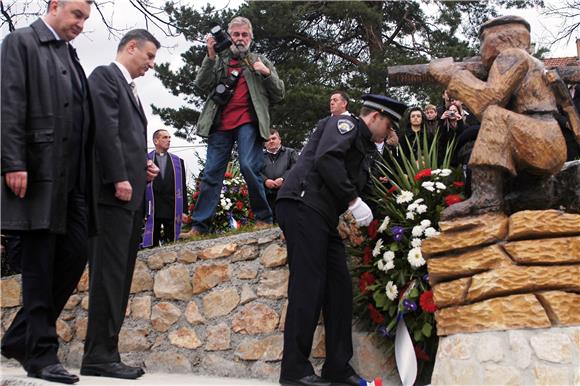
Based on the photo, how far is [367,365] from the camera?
193 inches

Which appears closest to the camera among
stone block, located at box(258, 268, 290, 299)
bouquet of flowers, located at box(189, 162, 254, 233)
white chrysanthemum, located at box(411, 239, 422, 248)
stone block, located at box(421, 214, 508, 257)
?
stone block, located at box(421, 214, 508, 257)

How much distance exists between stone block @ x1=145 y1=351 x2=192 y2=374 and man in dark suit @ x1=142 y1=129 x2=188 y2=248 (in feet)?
4.86

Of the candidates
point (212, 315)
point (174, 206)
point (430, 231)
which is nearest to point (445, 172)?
point (430, 231)

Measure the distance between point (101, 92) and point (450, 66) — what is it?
6.86 ft

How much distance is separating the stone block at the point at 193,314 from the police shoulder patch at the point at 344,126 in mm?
1927

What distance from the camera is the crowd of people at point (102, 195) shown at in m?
3.53

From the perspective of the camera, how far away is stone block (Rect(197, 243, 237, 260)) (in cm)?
551

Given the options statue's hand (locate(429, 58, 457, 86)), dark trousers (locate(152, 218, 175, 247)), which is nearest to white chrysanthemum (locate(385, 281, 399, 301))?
statue's hand (locate(429, 58, 457, 86))

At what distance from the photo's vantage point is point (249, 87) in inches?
236

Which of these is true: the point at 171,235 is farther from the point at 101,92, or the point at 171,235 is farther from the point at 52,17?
the point at 52,17

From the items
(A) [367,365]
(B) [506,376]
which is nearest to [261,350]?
(A) [367,365]

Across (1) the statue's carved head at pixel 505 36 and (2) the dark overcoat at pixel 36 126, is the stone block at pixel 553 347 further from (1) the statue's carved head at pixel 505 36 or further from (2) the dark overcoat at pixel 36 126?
(2) the dark overcoat at pixel 36 126

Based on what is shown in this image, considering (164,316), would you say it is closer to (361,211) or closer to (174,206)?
(174,206)

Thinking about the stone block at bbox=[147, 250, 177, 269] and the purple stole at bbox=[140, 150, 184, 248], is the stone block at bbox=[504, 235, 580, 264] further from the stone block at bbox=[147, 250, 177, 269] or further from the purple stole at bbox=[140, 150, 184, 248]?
the purple stole at bbox=[140, 150, 184, 248]
